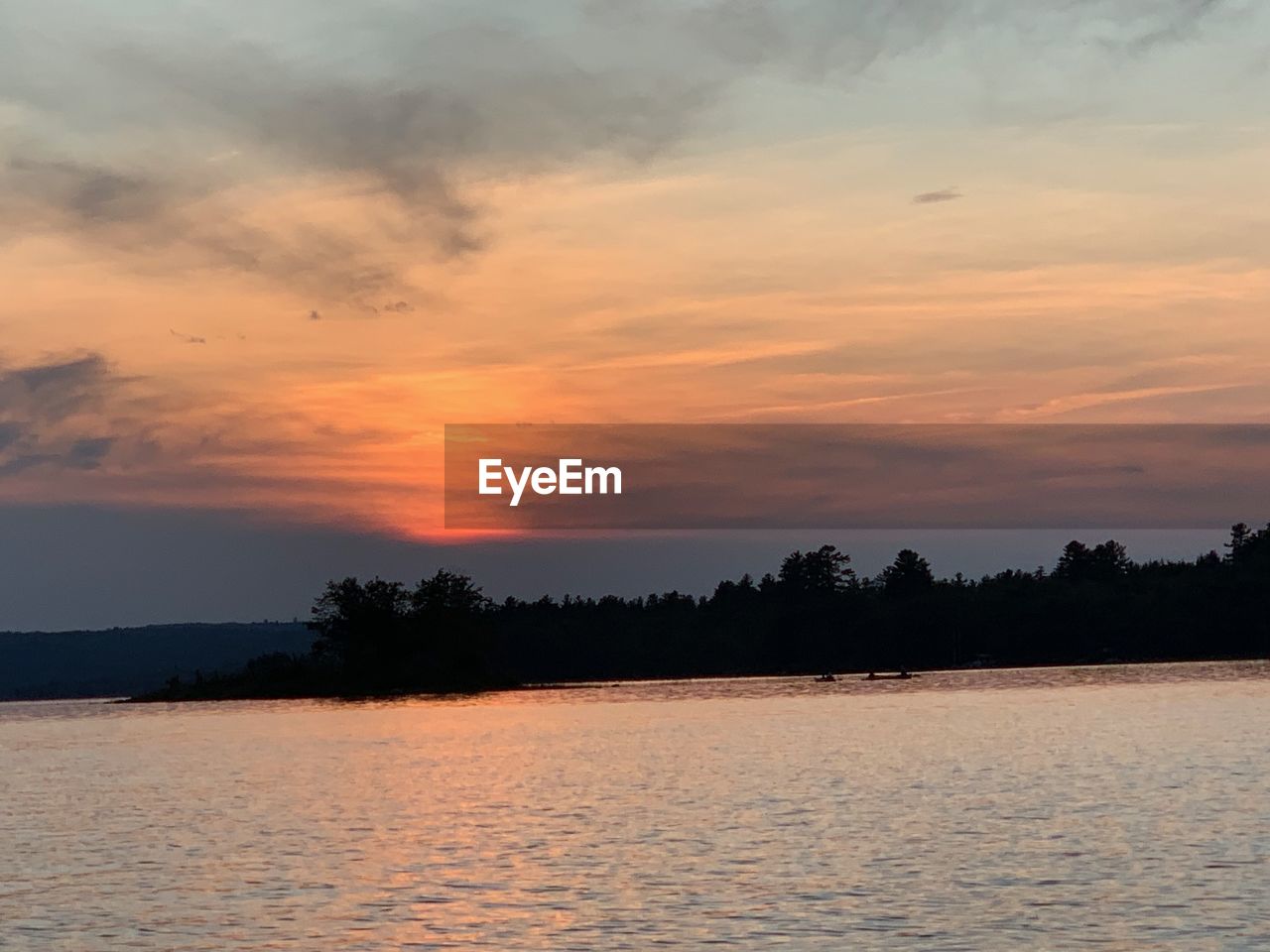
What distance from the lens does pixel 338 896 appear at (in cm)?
4819

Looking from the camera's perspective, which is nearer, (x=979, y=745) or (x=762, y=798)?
(x=762, y=798)

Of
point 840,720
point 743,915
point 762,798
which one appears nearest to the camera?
point 743,915

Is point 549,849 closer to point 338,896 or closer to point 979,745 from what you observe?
point 338,896

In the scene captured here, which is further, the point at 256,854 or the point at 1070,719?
the point at 1070,719

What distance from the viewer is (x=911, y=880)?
47812 mm

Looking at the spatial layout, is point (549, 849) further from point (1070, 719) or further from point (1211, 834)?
point (1070, 719)

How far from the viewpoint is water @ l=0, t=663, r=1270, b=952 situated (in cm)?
4138

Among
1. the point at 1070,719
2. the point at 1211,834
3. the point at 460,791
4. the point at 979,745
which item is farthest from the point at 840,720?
the point at 1211,834

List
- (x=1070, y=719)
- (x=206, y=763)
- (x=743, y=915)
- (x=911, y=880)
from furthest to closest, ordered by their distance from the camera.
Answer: (x=1070, y=719) < (x=206, y=763) < (x=911, y=880) < (x=743, y=915)

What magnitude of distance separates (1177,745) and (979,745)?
42.6 feet

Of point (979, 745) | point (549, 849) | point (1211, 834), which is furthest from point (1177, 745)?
point (549, 849)

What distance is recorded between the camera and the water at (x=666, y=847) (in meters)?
41.4

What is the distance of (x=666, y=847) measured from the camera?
190 ft

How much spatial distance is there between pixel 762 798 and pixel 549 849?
64.1ft
